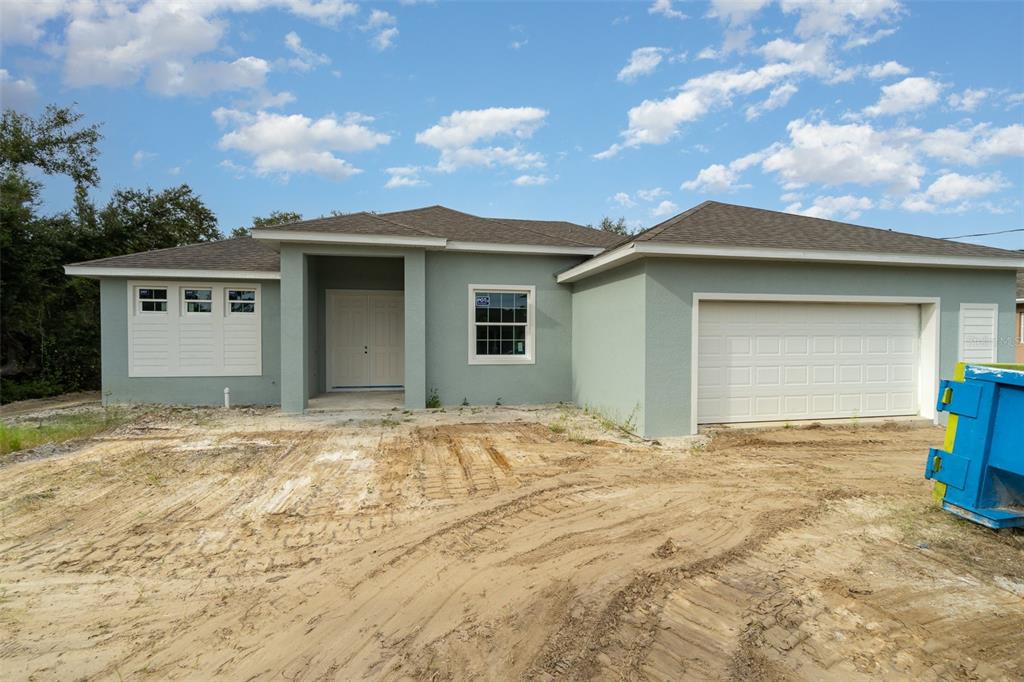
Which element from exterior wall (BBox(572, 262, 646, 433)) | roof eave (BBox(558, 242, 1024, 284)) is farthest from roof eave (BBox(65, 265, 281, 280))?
roof eave (BBox(558, 242, 1024, 284))

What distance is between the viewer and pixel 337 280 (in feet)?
39.9

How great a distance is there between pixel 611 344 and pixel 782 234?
3364mm

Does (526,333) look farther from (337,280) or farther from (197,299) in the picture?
(197,299)

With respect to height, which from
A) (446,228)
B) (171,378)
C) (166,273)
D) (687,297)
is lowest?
(171,378)

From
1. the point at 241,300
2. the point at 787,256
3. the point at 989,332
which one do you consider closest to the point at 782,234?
the point at 787,256

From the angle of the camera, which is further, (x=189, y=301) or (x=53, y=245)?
(x=53, y=245)

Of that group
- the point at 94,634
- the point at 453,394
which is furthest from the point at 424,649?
the point at 453,394

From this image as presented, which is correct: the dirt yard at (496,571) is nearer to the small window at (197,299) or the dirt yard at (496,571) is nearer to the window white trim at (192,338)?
the window white trim at (192,338)

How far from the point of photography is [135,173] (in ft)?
66.4

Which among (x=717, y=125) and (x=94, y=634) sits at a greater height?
(x=717, y=125)

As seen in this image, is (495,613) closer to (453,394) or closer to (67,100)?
(453,394)

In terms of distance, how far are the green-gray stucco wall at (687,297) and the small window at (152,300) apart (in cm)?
916

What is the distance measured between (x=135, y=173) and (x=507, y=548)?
24.0 meters

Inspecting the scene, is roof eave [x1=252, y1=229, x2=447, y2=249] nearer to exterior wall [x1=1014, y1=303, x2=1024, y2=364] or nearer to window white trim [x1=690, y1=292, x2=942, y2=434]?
window white trim [x1=690, y1=292, x2=942, y2=434]
